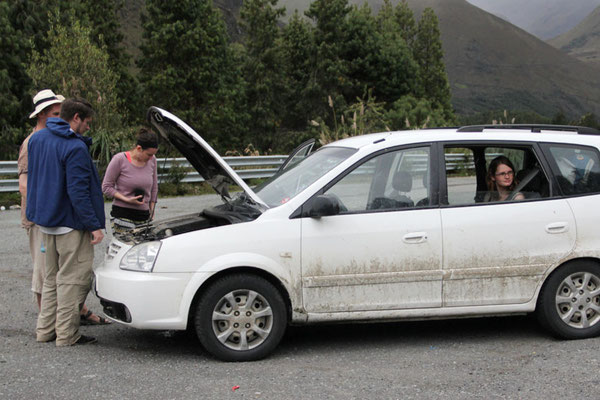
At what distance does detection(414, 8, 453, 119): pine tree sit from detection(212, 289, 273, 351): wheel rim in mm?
77716

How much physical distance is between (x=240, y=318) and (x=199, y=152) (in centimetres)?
143

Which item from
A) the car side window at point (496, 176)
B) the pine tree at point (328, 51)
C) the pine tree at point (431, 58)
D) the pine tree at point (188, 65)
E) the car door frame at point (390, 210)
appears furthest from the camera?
the pine tree at point (431, 58)

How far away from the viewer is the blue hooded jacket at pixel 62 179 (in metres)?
5.37

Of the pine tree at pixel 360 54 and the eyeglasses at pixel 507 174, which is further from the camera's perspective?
the pine tree at pixel 360 54

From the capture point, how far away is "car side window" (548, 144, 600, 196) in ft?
18.9

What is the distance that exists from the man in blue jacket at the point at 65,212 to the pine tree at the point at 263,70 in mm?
58488

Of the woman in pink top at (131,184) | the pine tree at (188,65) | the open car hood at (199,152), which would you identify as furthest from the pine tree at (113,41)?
the open car hood at (199,152)

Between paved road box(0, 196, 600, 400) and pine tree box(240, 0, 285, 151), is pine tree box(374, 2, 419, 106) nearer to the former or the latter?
pine tree box(240, 0, 285, 151)

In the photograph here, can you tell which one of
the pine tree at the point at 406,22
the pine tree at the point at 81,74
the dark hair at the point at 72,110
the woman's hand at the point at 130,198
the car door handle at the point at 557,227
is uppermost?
the pine tree at the point at 406,22

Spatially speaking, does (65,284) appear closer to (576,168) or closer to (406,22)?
(576,168)

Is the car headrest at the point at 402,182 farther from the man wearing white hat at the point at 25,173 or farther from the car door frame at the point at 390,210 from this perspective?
the man wearing white hat at the point at 25,173

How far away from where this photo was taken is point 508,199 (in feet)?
18.6

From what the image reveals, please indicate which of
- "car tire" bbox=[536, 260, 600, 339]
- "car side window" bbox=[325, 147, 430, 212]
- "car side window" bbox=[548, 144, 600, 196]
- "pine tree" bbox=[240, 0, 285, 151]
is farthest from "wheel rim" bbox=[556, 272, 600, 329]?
"pine tree" bbox=[240, 0, 285, 151]

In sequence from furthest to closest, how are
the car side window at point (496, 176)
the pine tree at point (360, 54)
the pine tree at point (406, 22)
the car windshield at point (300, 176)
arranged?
the pine tree at point (406, 22), the pine tree at point (360, 54), the car side window at point (496, 176), the car windshield at point (300, 176)
